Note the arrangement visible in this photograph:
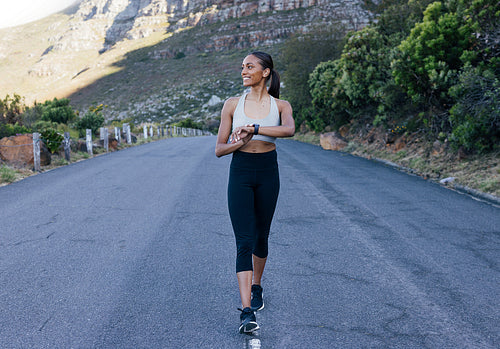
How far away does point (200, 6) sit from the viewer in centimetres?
13588

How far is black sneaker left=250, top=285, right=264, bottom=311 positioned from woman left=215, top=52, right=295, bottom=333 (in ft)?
1.12

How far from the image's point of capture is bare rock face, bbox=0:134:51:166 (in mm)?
12234

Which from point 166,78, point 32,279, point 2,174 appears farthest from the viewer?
point 166,78

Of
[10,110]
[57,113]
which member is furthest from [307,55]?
[10,110]

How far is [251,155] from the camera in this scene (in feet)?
10.4

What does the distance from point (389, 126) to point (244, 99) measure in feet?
50.7

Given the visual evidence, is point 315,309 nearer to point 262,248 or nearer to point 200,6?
point 262,248

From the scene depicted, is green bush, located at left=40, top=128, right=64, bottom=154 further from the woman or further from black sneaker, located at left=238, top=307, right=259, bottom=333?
black sneaker, located at left=238, top=307, right=259, bottom=333

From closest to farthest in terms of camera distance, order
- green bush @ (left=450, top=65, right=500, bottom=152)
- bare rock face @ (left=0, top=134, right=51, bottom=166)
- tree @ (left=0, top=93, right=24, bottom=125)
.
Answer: green bush @ (left=450, top=65, right=500, bottom=152) → bare rock face @ (left=0, top=134, right=51, bottom=166) → tree @ (left=0, top=93, right=24, bottom=125)

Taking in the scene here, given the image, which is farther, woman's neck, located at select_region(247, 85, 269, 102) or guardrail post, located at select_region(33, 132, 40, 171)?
guardrail post, located at select_region(33, 132, 40, 171)

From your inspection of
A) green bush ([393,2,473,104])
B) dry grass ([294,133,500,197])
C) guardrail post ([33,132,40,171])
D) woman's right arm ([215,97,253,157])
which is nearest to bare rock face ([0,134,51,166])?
guardrail post ([33,132,40,171])

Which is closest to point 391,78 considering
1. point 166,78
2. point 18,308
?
point 18,308

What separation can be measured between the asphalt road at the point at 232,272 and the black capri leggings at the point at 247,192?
0.61m

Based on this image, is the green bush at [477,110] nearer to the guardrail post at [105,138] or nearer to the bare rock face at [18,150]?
the bare rock face at [18,150]
